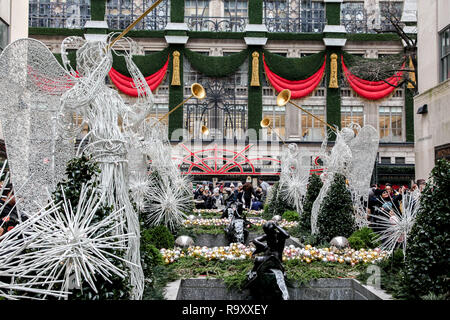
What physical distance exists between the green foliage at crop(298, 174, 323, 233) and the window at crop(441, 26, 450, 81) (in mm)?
5994

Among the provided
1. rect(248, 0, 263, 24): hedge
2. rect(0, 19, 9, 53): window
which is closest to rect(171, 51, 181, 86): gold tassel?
rect(248, 0, 263, 24): hedge

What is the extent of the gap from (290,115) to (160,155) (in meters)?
24.4

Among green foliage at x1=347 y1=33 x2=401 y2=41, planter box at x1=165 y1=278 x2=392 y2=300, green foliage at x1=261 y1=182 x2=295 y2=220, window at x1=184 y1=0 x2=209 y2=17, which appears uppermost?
window at x1=184 y1=0 x2=209 y2=17

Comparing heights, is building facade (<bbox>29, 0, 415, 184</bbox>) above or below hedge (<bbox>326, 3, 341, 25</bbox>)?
below

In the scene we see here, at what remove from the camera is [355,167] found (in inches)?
439

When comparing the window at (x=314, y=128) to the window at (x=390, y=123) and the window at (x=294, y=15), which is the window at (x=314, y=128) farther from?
the window at (x=294, y=15)

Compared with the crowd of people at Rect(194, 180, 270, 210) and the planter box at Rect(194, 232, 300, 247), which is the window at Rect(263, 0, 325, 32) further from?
the planter box at Rect(194, 232, 300, 247)

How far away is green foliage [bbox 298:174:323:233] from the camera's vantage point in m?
12.0

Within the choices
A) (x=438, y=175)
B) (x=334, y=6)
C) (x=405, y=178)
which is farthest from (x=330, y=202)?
(x=334, y=6)

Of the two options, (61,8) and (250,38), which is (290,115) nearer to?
(250,38)

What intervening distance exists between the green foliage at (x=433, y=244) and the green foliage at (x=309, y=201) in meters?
6.51

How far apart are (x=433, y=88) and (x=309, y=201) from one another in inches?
250
